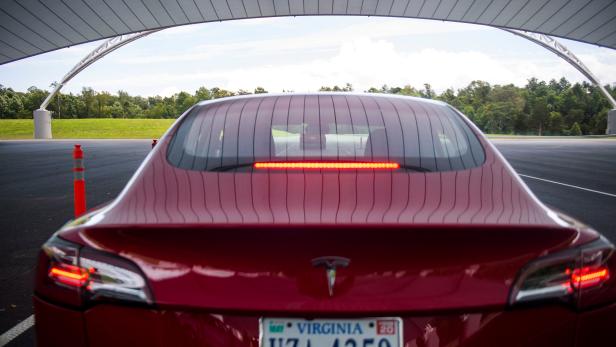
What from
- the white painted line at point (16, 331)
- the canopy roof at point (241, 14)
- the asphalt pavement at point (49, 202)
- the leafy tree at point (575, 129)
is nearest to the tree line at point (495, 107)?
Result: the leafy tree at point (575, 129)

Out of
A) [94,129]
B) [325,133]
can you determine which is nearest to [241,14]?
[325,133]

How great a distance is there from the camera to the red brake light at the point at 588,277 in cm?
173

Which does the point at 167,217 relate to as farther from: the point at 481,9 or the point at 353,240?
the point at 481,9

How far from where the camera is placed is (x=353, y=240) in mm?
1663

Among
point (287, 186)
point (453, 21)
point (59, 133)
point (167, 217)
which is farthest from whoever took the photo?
point (59, 133)

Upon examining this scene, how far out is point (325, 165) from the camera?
2.19 metres

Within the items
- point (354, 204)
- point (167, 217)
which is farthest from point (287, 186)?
point (167, 217)

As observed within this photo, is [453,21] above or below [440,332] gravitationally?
above

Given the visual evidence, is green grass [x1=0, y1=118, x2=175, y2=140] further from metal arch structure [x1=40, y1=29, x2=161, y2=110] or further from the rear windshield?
the rear windshield

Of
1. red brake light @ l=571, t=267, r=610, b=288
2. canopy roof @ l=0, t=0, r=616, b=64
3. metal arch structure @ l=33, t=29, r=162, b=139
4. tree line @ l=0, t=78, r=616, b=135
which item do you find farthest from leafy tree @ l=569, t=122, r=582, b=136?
red brake light @ l=571, t=267, r=610, b=288

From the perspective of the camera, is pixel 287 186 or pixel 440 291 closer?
pixel 440 291

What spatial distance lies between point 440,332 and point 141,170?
53.0 inches

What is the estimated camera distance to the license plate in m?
1.61

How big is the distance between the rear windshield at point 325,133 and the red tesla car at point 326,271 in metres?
0.26
